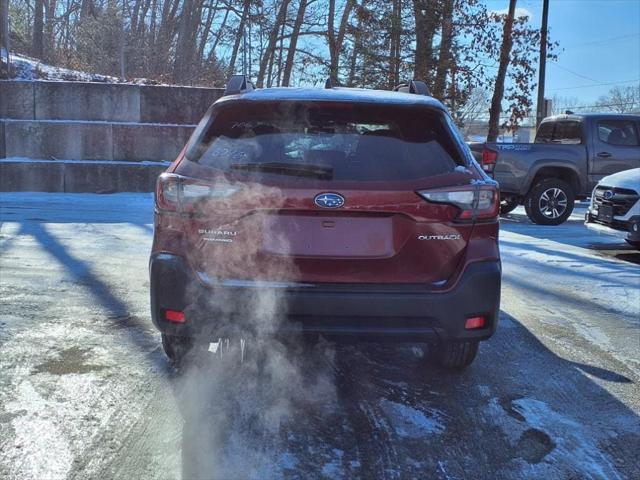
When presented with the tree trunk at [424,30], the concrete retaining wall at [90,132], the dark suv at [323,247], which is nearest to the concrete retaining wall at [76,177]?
the concrete retaining wall at [90,132]

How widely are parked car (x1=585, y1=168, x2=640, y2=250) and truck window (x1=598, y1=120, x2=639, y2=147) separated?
292cm

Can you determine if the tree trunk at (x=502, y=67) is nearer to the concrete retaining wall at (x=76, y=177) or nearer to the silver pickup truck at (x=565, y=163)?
the silver pickup truck at (x=565, y=163)

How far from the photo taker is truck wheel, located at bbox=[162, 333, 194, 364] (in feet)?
11.9

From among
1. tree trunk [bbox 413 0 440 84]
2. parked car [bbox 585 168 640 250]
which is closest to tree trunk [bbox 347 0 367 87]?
tree trunk [bbox 413 0 440 84]

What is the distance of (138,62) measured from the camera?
72.9 feet

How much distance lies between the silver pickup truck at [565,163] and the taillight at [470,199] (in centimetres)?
797

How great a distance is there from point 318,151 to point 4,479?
6.86 ft

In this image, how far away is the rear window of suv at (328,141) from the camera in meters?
3.24

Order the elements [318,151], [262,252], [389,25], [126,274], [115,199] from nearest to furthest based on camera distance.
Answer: [262,252], [318,151], [126,274], [115,199], [389,25]

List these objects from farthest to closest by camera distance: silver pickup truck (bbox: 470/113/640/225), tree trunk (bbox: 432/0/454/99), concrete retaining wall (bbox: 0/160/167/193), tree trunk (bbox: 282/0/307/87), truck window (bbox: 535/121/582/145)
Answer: tree trunk (bbox: 282/0/307/87) → tree trunk (bbox: 432/0/454/99) → concrete retaining wall (bbox: 0/160/167/193) → truck window (bbox: 535/121/582/145) → silver pickup truck (bbox: 470/113/640/225)

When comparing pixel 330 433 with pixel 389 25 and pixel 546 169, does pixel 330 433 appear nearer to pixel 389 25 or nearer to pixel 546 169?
pixel 546 169

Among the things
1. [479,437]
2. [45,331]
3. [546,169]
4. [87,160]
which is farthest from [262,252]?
[87,160]

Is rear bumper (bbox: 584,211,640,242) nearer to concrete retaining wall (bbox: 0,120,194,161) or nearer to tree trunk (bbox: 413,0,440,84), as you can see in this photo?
concrete retaining wall (bbox: 0,120,194,161)

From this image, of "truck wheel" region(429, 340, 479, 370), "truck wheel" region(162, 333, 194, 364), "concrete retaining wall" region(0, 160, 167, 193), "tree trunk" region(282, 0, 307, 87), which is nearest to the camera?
"truck wheel" region(162, 333, 194, 364)
